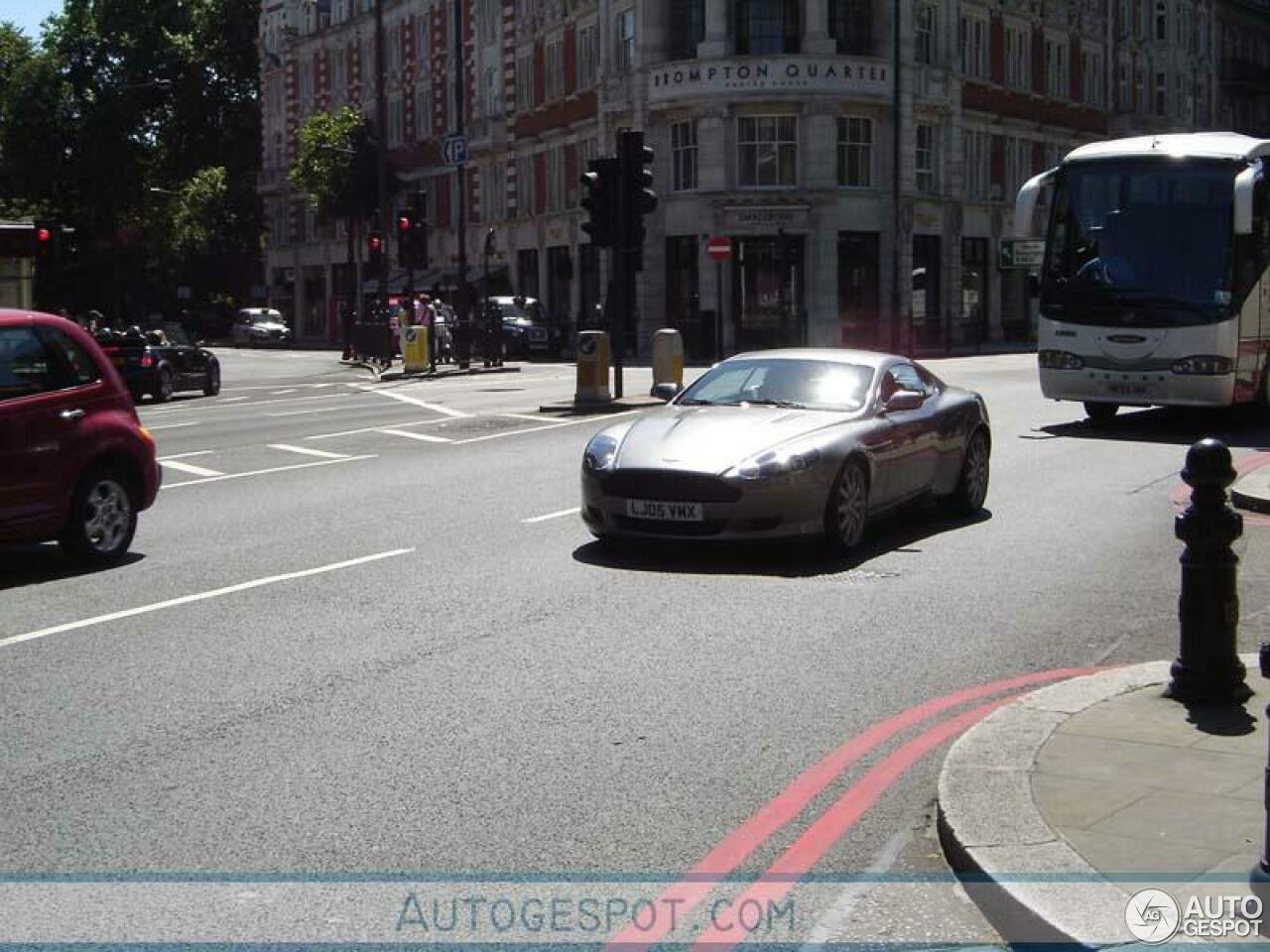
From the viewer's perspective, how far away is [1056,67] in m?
64.2

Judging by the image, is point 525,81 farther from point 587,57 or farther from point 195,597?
point 195,597

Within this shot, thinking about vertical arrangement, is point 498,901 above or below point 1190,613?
below

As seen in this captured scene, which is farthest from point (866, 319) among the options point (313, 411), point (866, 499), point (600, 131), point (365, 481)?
point (866, 499)

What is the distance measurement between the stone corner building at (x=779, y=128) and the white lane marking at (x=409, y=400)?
13644 millimetres

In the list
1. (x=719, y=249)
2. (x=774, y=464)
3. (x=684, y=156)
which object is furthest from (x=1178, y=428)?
(x=684, y=156)

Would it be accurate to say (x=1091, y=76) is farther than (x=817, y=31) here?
Yes

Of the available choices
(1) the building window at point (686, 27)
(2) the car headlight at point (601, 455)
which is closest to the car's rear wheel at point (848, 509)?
(2) the car headlight at point (601, 455)

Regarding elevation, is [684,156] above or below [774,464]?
above

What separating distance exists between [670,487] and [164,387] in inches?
872

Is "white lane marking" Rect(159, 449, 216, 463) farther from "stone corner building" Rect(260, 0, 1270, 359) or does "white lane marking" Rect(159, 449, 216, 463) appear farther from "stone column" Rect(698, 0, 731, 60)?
"stone column" Rect(698, 0, 731, 60)

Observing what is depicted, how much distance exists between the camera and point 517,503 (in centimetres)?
1435

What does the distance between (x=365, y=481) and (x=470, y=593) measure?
634 centimetres

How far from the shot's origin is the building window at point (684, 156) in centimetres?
5062

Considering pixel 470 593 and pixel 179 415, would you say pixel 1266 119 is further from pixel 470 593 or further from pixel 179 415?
pixel 470 593
